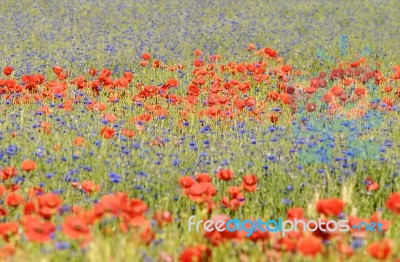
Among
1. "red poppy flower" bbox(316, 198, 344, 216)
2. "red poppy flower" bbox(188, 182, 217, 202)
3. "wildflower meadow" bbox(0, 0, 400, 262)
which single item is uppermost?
"red poppy flower" bbox(316, 198, 344, 216)

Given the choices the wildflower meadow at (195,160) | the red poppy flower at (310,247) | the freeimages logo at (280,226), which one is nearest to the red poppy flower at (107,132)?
the wildflower meadow at (195,160)

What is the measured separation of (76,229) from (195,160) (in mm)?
1724

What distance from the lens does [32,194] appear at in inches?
120

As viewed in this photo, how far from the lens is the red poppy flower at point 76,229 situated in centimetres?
226

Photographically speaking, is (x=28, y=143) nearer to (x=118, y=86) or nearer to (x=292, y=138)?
(x=292, y=138)

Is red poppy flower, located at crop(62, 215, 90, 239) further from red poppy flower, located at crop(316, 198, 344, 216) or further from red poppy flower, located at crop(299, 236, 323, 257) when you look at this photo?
red poppy flower, located at crop(316, 198, 344, 216)

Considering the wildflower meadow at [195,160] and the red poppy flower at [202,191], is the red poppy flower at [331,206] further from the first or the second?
the red poppy flower at [202,191]

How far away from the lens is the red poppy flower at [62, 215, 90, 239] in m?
2.26

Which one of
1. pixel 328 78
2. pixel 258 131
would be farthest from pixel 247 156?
pixel 328 78

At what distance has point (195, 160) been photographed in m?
3.94

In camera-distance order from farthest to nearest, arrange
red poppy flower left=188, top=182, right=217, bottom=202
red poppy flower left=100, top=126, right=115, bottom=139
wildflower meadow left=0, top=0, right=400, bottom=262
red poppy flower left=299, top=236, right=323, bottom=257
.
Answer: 1. red poppy flower left=100, top=126, right=115, bottom=139
2. red poppy flower left=188, top=182, right=217, bottom=202
3. wildflower meadow left=0, top=0, right=400, bottom=262
4. red poppy flower left=299, top=236, right=323, bottom=257

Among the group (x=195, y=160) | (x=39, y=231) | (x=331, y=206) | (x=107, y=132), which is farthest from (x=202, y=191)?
(x=107, y=132)

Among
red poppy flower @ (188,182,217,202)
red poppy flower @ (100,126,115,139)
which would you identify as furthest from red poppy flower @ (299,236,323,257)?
red poppy flower @ (100,126,115,139)

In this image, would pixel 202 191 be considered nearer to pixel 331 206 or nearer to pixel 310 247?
pixel 331 206
